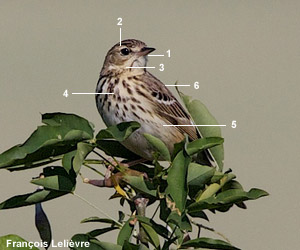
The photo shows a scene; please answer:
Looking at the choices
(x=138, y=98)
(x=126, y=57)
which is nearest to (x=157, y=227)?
(x=138, y=98)

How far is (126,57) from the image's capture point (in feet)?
16.9

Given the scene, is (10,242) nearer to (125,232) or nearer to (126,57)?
(125,232)

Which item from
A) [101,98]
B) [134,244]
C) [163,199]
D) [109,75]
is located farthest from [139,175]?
[109,75]

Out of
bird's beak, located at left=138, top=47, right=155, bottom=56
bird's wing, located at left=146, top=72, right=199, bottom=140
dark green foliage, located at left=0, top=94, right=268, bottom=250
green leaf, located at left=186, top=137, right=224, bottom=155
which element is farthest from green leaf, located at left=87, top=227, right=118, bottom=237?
bird's beak, located at left=138, top=47, right=155, bottom=56

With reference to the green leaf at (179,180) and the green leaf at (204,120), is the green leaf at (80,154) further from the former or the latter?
the green leaf at (204,120)

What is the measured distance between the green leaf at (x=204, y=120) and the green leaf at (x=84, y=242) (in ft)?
2.25

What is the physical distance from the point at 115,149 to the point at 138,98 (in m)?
1.28

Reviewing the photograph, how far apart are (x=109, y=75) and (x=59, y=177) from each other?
87.2 inches

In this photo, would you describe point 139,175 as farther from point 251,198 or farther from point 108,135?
point 251,198

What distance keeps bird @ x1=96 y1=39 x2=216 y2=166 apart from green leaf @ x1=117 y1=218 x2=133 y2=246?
164 centimetres

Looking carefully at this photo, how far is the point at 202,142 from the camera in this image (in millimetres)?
2826

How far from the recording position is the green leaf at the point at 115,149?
3240 millimetres

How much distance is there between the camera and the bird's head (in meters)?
5.01

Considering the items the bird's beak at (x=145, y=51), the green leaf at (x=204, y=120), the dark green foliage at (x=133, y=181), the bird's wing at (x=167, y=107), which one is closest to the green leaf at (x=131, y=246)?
the dark green foliage at (x=133, y=181)
